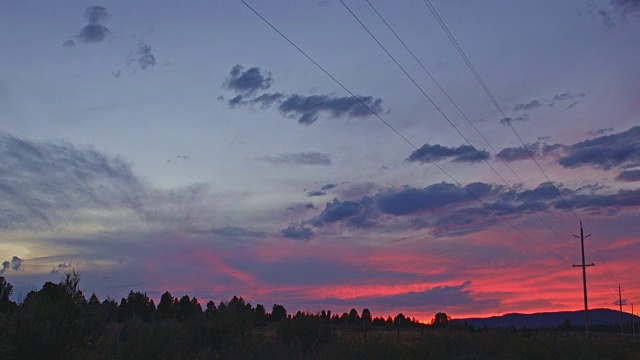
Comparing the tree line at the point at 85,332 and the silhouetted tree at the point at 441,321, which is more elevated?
the silhouetted tree at the point at 441,321

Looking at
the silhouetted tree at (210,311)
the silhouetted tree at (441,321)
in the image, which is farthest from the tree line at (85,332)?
the silhouetted tree at (441,321)

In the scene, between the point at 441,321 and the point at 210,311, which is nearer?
the point at 210,311

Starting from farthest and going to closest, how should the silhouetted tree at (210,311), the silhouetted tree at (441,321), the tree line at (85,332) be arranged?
the silhouetted tree at (441,321) → the silhouetted tree at (210,311) → the tree line at (85,332)

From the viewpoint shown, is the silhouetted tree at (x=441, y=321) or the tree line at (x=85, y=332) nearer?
the tree line at (x=85, y=332)

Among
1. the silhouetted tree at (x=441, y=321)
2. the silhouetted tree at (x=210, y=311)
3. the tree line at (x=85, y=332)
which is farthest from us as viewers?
the silhouetted tree at (x=441, y=321)

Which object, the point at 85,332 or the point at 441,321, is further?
the point at 441,321

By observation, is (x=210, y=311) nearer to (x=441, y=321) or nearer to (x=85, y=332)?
(x=85, y=332)

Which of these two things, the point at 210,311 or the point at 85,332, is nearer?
the point at 85,332

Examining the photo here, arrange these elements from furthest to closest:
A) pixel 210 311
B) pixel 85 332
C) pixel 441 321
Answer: pixel 441 321 < pixel 210 311 < pixel 85 332

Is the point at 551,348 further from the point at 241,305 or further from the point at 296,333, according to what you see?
the point at 241,305

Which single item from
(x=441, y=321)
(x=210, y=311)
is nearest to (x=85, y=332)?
(x=210, y=311)

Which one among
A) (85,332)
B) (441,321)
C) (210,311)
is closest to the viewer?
(85,332)

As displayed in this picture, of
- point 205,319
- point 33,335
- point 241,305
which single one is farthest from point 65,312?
point 241,305

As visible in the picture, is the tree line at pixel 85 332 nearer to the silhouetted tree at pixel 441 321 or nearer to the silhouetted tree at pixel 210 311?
the silhouetted tree at pixel 210 311
